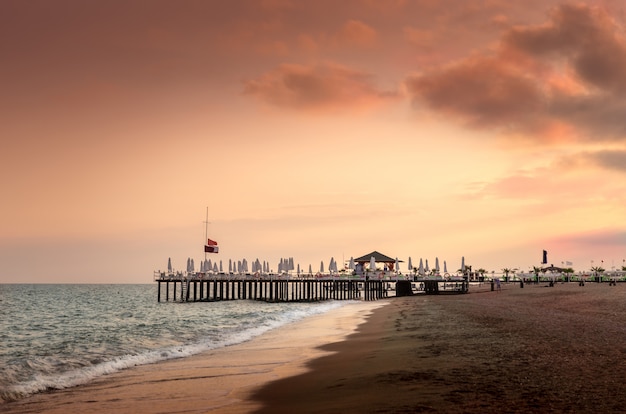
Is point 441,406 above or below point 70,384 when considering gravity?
above

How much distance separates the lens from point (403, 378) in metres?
10.8

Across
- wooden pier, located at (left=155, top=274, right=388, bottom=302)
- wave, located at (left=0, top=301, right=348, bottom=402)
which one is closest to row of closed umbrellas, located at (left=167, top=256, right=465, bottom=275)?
wooden pier, located at (left=155, top=274, right=388, bottom=302)

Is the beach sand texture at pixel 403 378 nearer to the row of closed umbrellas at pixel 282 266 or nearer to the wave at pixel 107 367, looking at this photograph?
the wave at pixel 107 367

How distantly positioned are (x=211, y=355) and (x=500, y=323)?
435 inches

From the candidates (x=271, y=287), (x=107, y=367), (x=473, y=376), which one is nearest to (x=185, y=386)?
(x=107, y=367)

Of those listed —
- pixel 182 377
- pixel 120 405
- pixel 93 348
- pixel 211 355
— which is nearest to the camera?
pixel 120 405

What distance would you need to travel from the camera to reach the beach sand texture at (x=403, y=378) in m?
8.58

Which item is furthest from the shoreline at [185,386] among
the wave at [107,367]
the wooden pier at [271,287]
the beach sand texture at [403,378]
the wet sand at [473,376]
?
the wooden pier at [271,287]

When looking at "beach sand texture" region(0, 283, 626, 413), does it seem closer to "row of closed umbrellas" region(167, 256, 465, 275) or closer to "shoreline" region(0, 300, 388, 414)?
"shoreline" region(0, 300, 388, 414)

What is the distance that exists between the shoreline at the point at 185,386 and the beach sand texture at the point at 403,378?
0.03 m

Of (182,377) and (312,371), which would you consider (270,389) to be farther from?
(182,377)

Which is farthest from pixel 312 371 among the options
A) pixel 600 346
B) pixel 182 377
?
pixel 600 346

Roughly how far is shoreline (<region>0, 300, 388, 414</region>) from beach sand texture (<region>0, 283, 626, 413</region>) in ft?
0.11

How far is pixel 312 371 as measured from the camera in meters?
14.2
